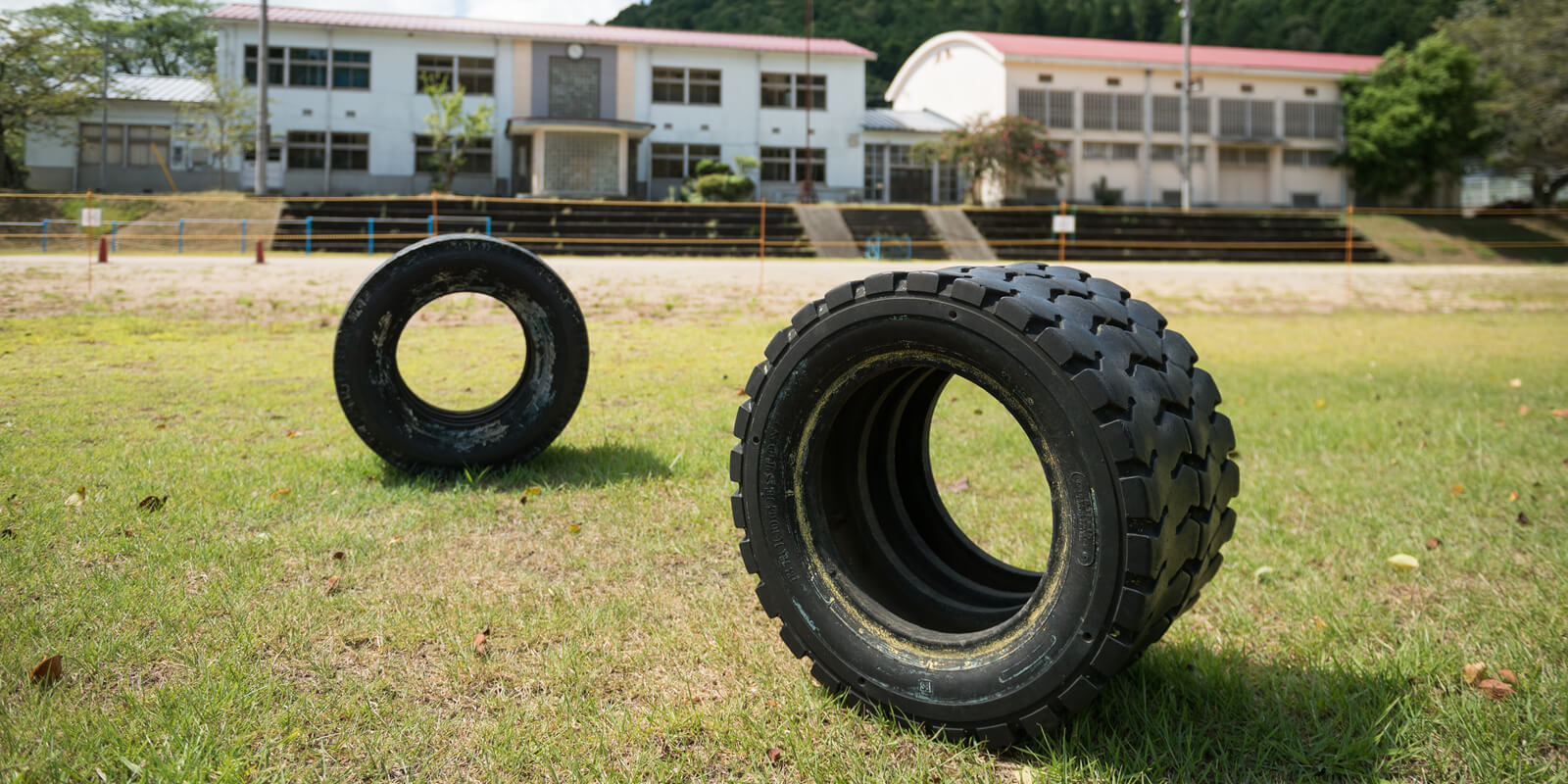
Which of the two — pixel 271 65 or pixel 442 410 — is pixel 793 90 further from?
pixel 442 410

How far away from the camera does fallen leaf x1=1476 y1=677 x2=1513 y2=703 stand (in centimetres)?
238

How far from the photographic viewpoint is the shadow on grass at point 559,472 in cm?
434

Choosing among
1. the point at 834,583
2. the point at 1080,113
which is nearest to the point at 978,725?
the point at 834,583

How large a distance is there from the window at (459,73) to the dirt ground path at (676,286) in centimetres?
2485

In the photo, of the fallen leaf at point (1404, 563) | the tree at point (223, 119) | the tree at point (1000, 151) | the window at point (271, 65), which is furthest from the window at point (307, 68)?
the fallen leaf at point (1404, 563)

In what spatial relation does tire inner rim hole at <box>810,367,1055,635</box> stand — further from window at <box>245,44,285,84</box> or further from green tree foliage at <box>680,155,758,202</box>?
Result: window at <box>245,44,285,84</box>

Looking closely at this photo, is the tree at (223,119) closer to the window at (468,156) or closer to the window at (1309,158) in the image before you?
the window at (468,156)

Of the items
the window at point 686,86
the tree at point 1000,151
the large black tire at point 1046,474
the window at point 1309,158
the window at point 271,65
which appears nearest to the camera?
the large black tire at point 1046,474

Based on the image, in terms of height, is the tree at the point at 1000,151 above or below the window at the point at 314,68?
below

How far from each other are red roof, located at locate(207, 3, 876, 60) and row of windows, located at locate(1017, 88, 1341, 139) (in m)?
8.99

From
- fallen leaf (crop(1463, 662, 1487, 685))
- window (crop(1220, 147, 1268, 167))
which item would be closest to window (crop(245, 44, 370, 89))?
window (crop(1220, 147, 1268, 167))

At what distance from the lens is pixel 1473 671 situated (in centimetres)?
250

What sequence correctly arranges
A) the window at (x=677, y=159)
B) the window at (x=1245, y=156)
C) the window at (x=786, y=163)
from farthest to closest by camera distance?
the window at (x=1245, y=156) → the window at (x=786, y=163) → the window at (x=677, y=159)

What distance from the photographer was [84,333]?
4.77 m
